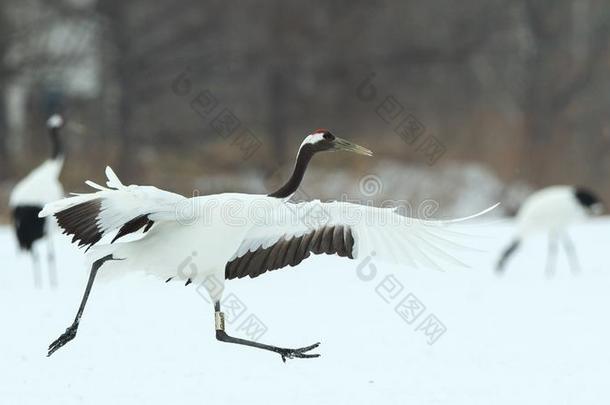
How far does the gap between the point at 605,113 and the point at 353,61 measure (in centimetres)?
612

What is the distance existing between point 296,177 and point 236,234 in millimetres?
524

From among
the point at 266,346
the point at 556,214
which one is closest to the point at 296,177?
the point at 266,346

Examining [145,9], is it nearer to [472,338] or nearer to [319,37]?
[319,37]

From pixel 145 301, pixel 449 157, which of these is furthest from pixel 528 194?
pixel 145 301

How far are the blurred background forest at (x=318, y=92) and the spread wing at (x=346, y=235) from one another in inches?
518

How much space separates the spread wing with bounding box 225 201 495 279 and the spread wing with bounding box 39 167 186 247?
644mm

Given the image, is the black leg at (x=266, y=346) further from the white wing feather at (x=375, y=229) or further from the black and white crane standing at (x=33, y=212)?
the black and white crane standing at (x=33, y=212)

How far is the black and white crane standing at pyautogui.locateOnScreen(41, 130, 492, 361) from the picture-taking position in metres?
4.78

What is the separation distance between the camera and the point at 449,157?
839 inches

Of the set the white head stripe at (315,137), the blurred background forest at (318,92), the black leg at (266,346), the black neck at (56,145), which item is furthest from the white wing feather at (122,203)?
the blurred background forest at (318,92)

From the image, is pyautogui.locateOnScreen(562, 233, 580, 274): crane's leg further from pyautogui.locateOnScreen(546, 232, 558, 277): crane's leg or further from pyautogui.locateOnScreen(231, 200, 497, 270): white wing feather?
pyautogui.locateOnScreen(231, 200, 497, 270): white wing feather

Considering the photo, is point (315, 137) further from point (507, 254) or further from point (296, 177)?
point (507, 254)

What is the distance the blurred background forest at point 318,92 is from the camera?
62.3 feet

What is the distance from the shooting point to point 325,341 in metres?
5.90
